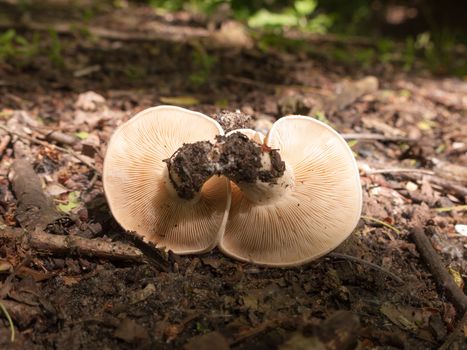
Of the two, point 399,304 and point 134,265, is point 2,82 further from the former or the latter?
point 399,304

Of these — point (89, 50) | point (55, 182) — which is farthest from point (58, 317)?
point (89, 50)

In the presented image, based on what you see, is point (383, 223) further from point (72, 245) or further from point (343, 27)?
point (343, 27)

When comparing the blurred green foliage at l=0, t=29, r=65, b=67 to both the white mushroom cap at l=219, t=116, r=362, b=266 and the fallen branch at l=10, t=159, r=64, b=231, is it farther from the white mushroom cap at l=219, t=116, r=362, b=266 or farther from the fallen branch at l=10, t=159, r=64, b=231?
the white mushroom cap at l=219, t=116, r=362, b=266

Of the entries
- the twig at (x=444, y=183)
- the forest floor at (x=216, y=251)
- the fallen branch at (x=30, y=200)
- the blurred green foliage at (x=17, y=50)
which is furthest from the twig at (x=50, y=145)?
the twig at (x=444, y=183)

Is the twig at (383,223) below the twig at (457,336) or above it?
above

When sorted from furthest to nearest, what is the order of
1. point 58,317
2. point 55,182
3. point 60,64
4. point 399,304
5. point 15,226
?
point 60,64 < point 55,182 < point 15,226 < point 399,304 < point 58,317

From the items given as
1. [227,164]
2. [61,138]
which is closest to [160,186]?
[227,164]

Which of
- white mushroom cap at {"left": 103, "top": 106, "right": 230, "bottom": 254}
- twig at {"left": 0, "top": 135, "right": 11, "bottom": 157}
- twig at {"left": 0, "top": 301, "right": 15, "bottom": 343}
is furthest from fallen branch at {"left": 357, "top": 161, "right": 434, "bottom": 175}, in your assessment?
twig at {"left": 0, "top": 135, "right": 11, "bottom": 157}

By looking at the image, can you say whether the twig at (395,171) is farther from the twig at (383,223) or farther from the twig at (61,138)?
the twig at (61,138)
